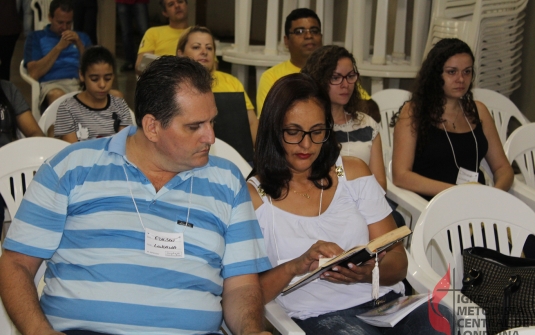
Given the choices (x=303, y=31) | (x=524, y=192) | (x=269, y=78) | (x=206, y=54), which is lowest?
(x=524, y=192)

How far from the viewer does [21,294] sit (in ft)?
6.34

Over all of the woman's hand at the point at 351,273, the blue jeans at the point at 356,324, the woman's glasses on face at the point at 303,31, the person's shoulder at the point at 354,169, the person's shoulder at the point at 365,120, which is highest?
the woman's glasses on face at the point at 303,31

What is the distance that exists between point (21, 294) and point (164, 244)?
0.42 meters

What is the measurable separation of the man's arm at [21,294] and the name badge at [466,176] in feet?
6.96

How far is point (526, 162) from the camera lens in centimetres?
369

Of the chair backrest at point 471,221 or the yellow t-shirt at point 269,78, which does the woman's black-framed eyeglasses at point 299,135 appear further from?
the yellow t-shirt at point 269,78

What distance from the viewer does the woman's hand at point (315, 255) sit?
2.01 metres

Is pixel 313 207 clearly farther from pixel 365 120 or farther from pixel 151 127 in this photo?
pixel 365 120

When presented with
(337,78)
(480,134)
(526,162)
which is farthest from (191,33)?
(526,162)

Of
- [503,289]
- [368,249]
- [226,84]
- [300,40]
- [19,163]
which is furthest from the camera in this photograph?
[300,40]

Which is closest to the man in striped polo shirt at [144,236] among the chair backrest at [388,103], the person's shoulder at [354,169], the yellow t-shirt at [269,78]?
the person's shoulder at [354,169]

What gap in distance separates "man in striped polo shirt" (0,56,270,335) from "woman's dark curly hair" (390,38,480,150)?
1482 millimetres

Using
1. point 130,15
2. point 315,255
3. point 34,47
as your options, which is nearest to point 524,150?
point 315,255

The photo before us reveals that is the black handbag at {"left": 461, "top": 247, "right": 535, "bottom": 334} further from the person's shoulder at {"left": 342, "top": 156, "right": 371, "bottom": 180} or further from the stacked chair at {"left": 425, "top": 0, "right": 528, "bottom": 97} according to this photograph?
the stacked chair at {"left": 425, "top": 0, "right": 528, "bottom": 97}
